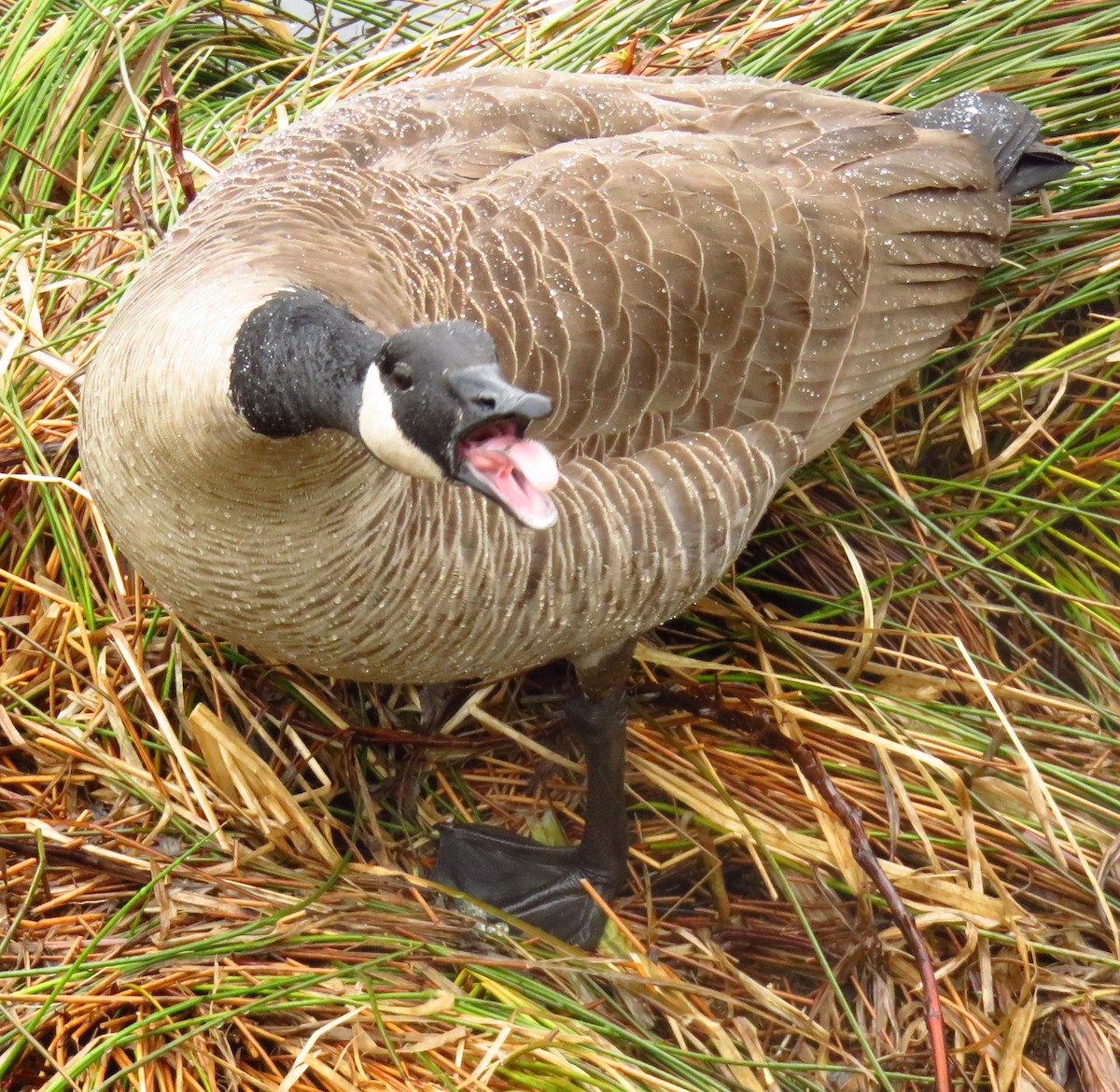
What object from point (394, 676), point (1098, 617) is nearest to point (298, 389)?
point (394, 676)

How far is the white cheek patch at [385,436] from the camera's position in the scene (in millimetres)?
1761

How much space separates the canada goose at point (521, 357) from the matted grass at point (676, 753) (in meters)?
0.27

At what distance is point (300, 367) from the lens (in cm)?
188

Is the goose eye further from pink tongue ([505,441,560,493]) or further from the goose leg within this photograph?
the goose leg

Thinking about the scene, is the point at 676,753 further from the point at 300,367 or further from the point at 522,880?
the point at 300,367

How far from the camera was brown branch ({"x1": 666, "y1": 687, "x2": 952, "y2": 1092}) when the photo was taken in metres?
2.58

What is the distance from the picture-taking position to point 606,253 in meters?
2.70

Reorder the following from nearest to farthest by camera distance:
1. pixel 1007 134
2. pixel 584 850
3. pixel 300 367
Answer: pixel 300 367 → pixel 584 850 → pixel 1007 134

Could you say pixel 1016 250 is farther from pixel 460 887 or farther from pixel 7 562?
pixel 7 562

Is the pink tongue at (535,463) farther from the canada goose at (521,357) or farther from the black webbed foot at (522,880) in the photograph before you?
the black webbed foot at (522,880)

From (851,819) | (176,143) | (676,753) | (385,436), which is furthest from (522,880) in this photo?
(176,143)

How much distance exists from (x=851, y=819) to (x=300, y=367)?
1.64 m

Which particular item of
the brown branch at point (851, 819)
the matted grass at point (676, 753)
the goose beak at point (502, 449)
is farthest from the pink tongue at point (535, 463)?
the brown branch at point (851, 819)

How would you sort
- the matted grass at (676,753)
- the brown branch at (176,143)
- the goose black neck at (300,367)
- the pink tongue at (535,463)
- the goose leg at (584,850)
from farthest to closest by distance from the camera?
1. the brown branch at (176,143)
2. the goose leg at (584,850)
3. the matted grass at (676,753)
4. the goose black neck at (300,367)
5. the pink tongue at (535,463)
